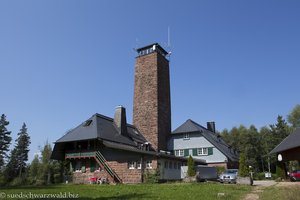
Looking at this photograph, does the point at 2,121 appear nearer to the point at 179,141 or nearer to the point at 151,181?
the point at 179,141

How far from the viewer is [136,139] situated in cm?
4253

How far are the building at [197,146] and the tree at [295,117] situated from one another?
28.4m

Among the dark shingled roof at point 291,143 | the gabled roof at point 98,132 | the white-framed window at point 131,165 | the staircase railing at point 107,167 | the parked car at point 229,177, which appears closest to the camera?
the parked car at point 229,177

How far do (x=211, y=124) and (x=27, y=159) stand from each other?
3835 centimetres

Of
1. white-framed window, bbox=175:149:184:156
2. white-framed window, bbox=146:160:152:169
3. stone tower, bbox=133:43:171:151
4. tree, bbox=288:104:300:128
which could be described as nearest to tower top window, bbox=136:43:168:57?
stone tower, bbox=133:43:171:151

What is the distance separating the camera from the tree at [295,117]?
69.8 meters

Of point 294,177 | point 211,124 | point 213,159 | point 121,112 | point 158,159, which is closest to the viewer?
point 294,177

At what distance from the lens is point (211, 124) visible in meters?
60.3

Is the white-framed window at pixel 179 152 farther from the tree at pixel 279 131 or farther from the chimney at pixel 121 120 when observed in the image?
the tree at pixel 279 131

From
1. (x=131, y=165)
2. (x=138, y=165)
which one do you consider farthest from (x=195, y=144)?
(x=138, y=165)

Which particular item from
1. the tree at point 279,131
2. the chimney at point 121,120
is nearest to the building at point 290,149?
the chimney at point 121,120

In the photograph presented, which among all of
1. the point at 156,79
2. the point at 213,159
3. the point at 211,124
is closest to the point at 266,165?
the point at 211,124

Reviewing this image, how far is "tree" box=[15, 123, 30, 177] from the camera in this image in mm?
62781

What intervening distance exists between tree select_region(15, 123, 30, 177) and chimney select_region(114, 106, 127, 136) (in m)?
30.7
